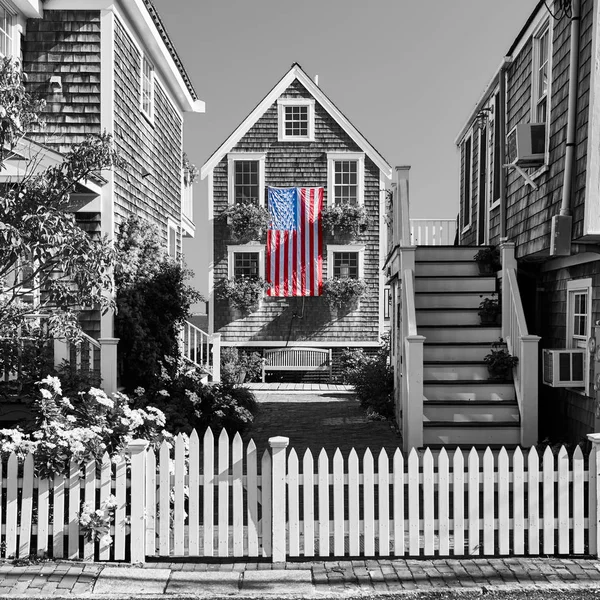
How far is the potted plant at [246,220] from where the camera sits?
68.8 ft

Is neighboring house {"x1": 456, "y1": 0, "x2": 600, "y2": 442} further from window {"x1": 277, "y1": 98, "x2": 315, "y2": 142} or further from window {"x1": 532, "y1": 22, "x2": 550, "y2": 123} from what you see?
window {"x1": 277, "y1": 98, "x2": 315, "y2": 142}

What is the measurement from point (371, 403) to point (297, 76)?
507 inches

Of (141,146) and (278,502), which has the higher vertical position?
(141,146)

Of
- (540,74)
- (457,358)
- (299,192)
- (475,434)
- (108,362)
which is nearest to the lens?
(475,434)

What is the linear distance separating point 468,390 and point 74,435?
5.60 m

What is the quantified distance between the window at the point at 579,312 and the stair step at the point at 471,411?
115 cm

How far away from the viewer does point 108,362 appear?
388 inches

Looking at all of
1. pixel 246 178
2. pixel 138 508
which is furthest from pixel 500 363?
pixel 246 178

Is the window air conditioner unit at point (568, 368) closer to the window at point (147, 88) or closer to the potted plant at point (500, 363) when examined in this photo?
the potted plant at point (500, 363)

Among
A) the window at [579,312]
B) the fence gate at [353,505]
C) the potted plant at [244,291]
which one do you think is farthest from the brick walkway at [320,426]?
the potted plant at [244,291]

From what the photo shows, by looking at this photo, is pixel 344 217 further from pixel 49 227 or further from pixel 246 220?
pixel 49 227

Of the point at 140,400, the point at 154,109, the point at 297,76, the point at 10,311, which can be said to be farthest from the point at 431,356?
the point at 297,76

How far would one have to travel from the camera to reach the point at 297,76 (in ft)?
69.8

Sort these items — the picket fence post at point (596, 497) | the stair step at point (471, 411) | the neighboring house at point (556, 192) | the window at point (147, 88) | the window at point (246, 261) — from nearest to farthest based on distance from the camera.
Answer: the picket fence post at point (596, 497) → the neighboring house at point (556, 192) → the stair step at point (471, 411) → the window at point (147, 88) → the window at point (246, 261)
